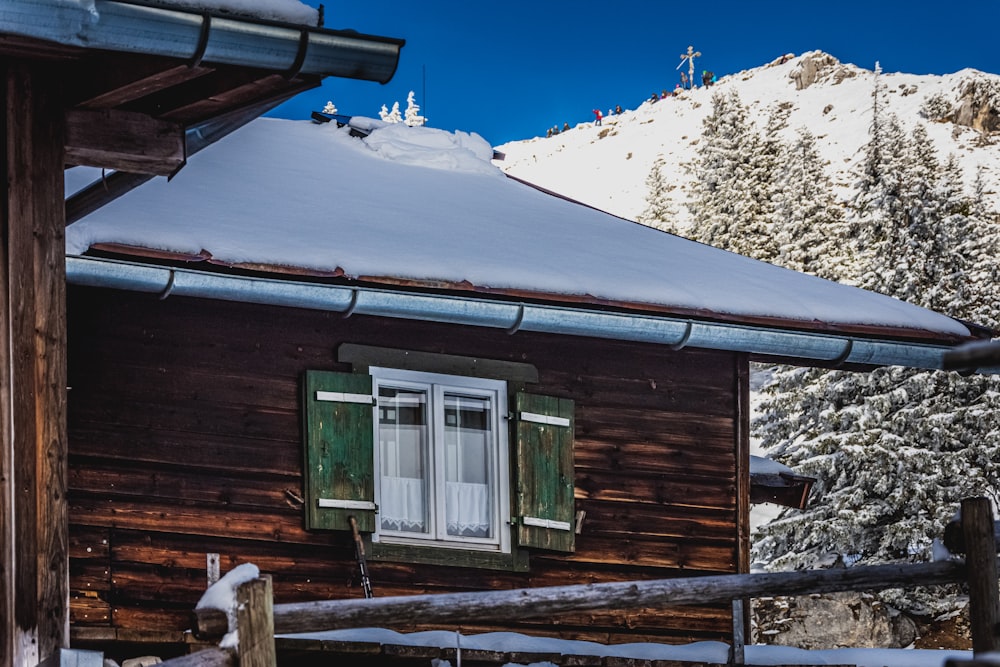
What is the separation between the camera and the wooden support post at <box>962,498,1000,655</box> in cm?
884

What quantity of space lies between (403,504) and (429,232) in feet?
7.10

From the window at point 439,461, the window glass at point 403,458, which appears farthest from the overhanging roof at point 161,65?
the window glass at point 403,458

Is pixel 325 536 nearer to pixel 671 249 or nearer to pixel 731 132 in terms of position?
pixel 671 249

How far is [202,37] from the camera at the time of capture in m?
7.27

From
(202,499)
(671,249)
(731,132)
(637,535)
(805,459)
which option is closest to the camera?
(202,499)

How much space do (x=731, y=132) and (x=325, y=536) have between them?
34345 mm

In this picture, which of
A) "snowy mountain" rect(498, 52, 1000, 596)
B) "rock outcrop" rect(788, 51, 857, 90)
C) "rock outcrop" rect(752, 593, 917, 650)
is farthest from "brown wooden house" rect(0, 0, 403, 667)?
"rock outcrop" rect(788, 51, 857, 90)

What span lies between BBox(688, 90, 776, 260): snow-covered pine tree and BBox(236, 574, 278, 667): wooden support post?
36277 millimetres

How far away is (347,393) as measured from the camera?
12.0m

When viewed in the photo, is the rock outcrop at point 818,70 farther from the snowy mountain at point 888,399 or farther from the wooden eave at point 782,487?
the wooden eave at point 782,487

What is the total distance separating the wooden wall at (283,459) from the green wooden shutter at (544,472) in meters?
0.20

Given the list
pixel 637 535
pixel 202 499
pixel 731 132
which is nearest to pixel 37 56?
pixel 202 499

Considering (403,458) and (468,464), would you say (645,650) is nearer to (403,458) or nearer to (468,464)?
(468,464)

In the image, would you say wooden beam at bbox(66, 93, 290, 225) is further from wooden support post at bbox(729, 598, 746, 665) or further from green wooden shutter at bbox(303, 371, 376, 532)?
wooden support post at bbox(729, 598, 746, 665)
